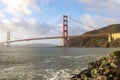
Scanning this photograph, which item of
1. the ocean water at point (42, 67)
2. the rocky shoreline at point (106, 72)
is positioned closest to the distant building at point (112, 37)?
the ocean water at point (42, 67)

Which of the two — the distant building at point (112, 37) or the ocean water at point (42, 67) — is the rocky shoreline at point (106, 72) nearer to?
the ocean water at point (42, 67)

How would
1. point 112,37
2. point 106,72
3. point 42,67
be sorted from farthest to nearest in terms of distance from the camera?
point 112,37 < point 42,67 < point 106,72

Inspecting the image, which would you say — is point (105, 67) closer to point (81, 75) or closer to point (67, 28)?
point (81, 75)

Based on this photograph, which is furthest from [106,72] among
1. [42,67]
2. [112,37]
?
[112,37]

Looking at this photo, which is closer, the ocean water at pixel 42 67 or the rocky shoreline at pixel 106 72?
the rocky shoreline at pixel 106 72

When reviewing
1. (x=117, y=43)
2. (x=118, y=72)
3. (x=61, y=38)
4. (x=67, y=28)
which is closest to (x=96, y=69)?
(x=118, y=72)

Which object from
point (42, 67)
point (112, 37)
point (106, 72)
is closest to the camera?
point (106, 72)

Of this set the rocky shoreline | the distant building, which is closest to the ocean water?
the rocky shoreline

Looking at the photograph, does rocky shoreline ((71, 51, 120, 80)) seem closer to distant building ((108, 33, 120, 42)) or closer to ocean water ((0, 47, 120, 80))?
ocean water ((0, 47, 120, 80))

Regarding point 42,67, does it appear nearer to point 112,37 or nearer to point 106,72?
point 106,72

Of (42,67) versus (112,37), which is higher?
(112,37)

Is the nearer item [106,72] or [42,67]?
[106,72]

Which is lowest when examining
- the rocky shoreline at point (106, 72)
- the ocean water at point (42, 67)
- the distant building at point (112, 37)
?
the ocean water at point (42, 67)
